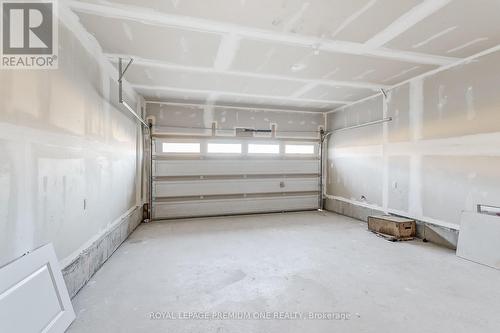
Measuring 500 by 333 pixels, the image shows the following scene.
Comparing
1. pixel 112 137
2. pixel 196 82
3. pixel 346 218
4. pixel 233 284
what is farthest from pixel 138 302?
pixel 346 218

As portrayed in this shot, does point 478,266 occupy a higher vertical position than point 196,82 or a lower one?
lower

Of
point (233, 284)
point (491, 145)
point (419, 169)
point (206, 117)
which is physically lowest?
point (233, 284)

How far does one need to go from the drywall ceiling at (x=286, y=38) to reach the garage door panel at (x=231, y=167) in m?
1.81

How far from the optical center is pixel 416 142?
13.1ft

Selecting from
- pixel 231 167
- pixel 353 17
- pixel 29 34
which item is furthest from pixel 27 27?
pixel 231 167

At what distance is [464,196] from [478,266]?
35.3 inches

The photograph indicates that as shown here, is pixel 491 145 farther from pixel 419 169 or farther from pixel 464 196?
pixel 419 169

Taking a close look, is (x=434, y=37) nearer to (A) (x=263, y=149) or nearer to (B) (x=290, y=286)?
(B) (x=290, y=286)

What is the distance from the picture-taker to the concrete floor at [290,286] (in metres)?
1.88

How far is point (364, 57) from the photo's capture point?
3.12 metres

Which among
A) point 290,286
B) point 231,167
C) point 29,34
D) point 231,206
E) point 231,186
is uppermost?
point 29,34

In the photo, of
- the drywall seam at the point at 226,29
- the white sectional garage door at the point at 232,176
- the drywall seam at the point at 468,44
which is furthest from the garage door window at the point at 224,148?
the drywall seam at the point at 468,44

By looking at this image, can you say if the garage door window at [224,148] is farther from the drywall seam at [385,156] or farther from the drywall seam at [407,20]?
the drywall seam at [407,20]

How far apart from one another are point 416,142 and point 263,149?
10.3 ft
